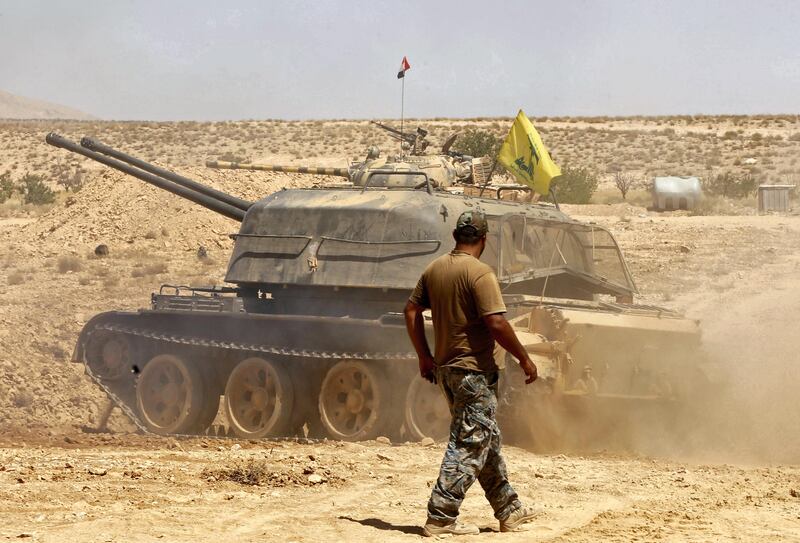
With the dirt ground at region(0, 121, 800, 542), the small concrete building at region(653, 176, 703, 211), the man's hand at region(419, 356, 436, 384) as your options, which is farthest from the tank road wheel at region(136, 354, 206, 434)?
the small concrete building at region(653, 176, 703, 211)

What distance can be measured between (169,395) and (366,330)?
9.50 ft

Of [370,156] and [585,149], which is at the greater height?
[585,149]

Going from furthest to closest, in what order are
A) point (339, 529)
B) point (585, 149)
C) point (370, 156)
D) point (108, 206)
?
point (585, 149) < point (108, 206) < point (370, 156) < point (339, 529)

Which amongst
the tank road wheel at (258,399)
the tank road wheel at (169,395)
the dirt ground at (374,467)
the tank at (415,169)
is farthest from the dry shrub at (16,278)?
the tank road wheel at (258,399)

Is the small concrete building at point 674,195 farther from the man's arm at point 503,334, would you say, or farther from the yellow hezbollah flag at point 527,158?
the man's arm at point 503,334

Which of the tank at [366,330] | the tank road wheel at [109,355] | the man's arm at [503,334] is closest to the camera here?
the man's arm at [503,334]

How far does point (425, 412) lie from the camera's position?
12.6m

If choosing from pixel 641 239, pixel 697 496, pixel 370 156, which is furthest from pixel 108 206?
pixel 697 496

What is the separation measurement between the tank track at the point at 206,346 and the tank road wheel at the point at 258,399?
0.17 metres

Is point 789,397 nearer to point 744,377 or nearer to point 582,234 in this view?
point 744,377

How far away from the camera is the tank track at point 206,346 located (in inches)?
497

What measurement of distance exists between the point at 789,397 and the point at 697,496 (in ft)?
14.8

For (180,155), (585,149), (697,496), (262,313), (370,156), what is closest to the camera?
(697,496)

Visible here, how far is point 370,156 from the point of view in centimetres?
1507
